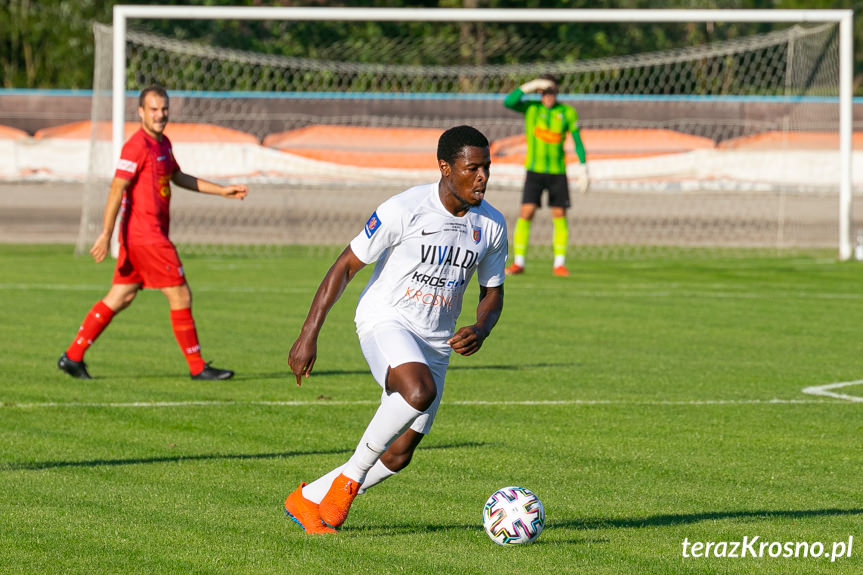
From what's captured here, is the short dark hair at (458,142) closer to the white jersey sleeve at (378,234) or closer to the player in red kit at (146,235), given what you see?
the white jersey sleeve at (378,234)

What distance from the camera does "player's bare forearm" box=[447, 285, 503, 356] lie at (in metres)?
5.28

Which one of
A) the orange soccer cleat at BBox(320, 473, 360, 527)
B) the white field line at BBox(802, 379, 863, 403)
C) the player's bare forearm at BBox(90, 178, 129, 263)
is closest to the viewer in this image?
the orange soccer cleat at BBox(320, 473, 360, 527)

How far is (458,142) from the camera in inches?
213

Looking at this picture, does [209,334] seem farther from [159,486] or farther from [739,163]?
[739,163]

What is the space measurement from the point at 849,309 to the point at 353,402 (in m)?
7.30

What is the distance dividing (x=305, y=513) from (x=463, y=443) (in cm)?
206

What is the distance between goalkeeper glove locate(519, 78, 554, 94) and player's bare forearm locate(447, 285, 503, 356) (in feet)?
36.1

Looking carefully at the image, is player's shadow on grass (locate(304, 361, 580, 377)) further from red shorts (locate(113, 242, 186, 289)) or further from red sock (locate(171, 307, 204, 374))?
red shorts (locate(113, 242, 186, 289))

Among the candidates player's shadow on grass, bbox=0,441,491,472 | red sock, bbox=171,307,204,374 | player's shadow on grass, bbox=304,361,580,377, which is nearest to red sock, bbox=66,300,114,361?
red sock, bbox=171,307,204,374

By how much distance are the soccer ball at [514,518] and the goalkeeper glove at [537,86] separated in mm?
11692

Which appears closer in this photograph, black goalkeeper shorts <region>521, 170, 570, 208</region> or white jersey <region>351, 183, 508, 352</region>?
white jersey <region>351, 183, 508, 352</region>

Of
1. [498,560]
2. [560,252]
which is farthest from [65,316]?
[498,560]

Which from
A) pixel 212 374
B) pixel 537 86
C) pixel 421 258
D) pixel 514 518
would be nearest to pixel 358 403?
pixel 212 374

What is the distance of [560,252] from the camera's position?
1781 centimetres
